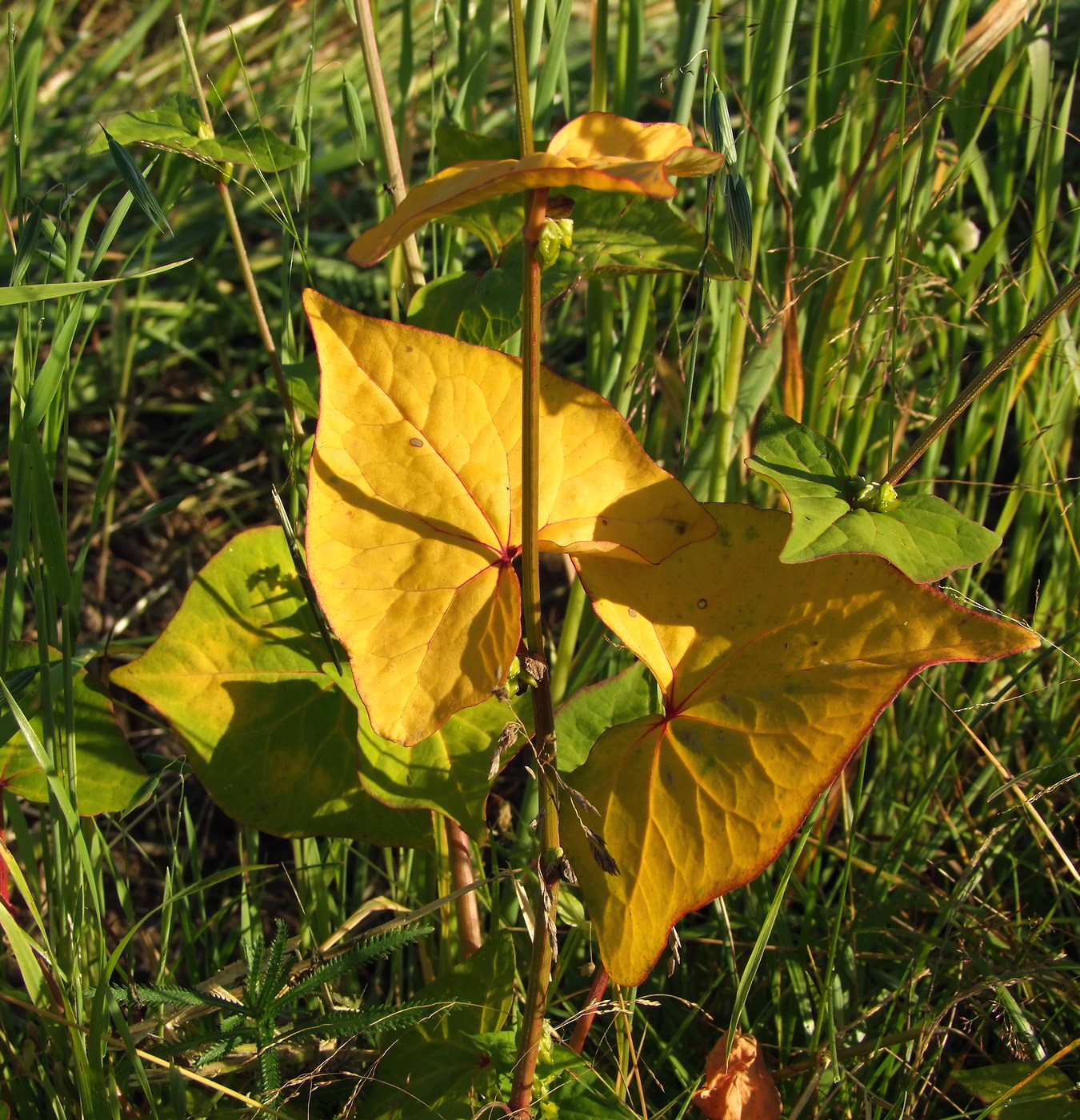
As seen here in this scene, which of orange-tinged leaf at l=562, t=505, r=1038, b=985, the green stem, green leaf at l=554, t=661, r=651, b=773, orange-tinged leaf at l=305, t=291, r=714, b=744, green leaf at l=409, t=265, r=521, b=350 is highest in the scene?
green leaf at l=409, t=265, r=521, b=350

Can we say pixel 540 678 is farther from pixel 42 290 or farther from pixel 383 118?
pixel 383 118

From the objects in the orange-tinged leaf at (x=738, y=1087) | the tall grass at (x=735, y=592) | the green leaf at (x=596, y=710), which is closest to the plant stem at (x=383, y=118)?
the tall grass at (x=735, y=592)

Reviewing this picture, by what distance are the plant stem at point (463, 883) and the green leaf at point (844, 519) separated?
39 cm

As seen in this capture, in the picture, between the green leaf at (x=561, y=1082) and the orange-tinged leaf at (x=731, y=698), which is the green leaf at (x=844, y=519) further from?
the green leaf at (x=561, y=1082)

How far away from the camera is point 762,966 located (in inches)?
34.3

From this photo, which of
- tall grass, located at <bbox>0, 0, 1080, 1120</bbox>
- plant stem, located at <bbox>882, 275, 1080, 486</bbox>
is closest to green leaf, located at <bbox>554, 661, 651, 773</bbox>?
tall grass, located at <bbox>0, 0, 1080, 1120</bbox>

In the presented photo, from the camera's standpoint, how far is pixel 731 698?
1.87 ft

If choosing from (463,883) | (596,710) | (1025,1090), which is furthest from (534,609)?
(1025,1090)

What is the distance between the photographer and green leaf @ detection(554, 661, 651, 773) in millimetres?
734

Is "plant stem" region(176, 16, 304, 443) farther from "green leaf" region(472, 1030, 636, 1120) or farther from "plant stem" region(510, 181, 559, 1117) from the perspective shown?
"green leaf" region(472, 1030, 636, 1120)

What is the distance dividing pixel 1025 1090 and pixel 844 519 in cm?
48

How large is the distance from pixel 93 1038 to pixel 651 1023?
0.47 metres

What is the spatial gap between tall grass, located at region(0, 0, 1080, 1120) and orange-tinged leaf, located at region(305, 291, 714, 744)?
0.19 meters

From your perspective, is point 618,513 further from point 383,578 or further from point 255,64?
point 255,64
